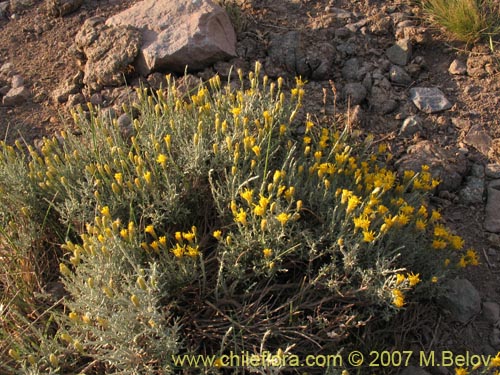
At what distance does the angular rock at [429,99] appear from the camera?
3.72m

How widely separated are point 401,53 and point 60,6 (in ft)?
8.57

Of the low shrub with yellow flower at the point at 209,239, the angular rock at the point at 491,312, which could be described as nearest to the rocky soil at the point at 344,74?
the angular rock at the point at 491,312

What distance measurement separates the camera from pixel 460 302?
2.82 m

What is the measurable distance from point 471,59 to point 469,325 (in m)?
2.02

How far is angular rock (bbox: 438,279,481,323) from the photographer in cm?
281

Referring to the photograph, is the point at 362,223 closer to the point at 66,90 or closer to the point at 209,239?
the point at 209,239

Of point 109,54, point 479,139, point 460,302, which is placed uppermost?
point 109,54

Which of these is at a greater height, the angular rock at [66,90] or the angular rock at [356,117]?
the angular rock at [66,90]

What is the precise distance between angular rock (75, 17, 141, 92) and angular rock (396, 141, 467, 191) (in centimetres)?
193

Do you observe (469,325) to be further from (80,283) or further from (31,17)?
(31,17)

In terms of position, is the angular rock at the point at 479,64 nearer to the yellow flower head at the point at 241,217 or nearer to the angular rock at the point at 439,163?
the angular rock at the point at 439,163

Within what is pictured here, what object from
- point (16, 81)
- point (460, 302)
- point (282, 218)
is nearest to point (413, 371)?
Result: point (460, 302)

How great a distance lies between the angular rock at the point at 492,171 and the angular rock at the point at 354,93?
93 centimetres

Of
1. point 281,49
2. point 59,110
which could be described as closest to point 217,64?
point 281,49
